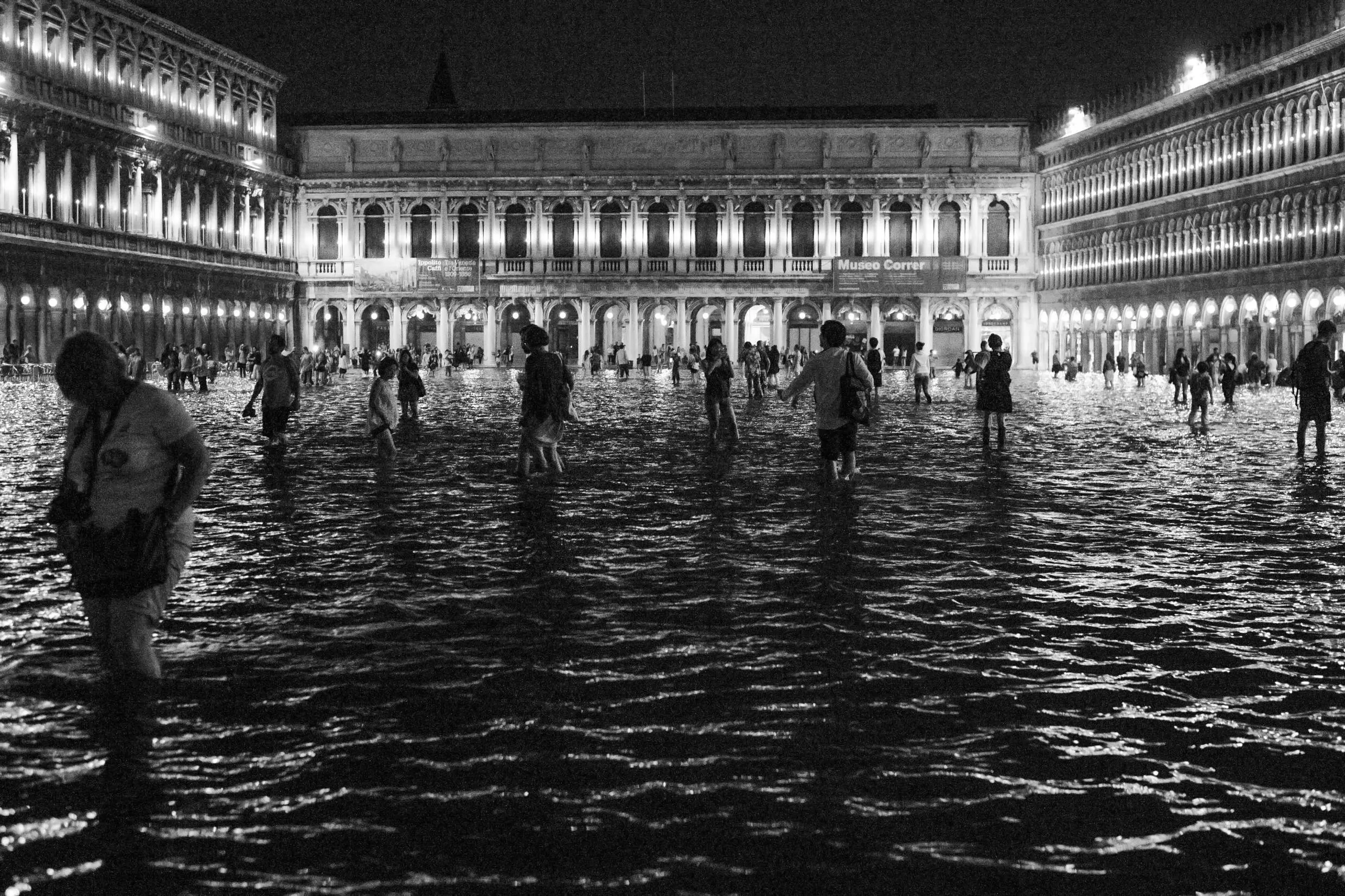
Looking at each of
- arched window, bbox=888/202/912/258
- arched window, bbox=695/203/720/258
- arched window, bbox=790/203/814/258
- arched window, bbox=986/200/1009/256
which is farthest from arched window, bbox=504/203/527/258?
arched window, bbox=986/200/1009/256

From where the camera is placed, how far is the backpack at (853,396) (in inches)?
583

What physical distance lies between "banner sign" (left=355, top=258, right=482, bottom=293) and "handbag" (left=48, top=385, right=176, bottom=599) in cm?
6516

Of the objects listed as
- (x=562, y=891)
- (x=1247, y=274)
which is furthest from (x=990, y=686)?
(x=1247, y=274)

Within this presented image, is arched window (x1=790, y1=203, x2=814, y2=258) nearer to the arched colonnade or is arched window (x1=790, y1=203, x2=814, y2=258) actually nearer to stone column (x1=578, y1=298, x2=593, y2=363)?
stone column (x1=578, y1=298, x2=593, y2=363)

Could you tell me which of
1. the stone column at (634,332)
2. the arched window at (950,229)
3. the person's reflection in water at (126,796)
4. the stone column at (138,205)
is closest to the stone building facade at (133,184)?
the stone column at (138,205)

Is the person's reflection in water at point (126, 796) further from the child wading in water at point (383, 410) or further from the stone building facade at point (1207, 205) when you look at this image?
the stone building facade at point (1207, 205)

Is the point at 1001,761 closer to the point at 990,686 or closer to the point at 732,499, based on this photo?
the point at 990,686

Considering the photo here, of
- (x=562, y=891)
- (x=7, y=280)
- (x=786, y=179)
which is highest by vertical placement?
(x=786, y=179)

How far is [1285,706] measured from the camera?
6.75 m

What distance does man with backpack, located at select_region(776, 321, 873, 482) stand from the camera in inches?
581

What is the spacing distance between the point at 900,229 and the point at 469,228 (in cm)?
1916

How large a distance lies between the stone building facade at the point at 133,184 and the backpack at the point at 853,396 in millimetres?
41420

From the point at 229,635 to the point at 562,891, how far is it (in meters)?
3.95

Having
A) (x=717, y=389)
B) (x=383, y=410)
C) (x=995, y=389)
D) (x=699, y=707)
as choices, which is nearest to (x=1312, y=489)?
(x=995, y=389)
